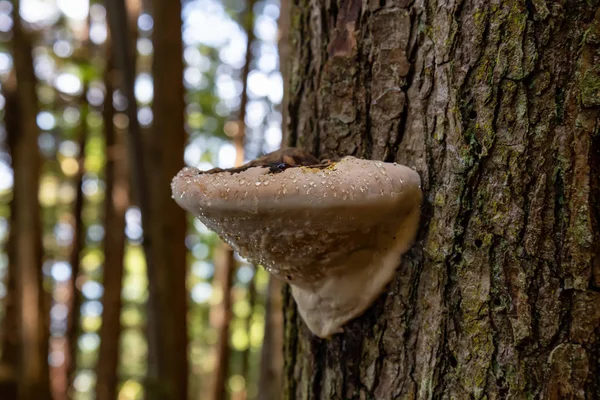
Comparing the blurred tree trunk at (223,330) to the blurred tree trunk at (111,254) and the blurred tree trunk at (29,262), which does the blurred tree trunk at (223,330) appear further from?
the blurred tree trunk at (29,262)

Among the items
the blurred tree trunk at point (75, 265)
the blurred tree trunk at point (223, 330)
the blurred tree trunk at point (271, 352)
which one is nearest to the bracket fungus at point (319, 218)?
the blurred tree trunk at point (271, 352)

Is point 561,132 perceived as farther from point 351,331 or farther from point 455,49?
point 351,331

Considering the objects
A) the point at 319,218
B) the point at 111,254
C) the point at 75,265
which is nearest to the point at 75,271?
the point at 75,265

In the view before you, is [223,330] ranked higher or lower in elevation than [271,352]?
lower

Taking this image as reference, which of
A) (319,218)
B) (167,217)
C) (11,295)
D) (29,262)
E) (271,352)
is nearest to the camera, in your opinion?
(319,218)

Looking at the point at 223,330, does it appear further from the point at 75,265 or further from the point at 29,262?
the point at 29,262

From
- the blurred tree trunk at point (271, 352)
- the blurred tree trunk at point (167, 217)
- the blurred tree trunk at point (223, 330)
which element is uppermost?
the blurred tree trunk at point (167, 217)

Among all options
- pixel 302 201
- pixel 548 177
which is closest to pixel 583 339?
pixel 548 177
